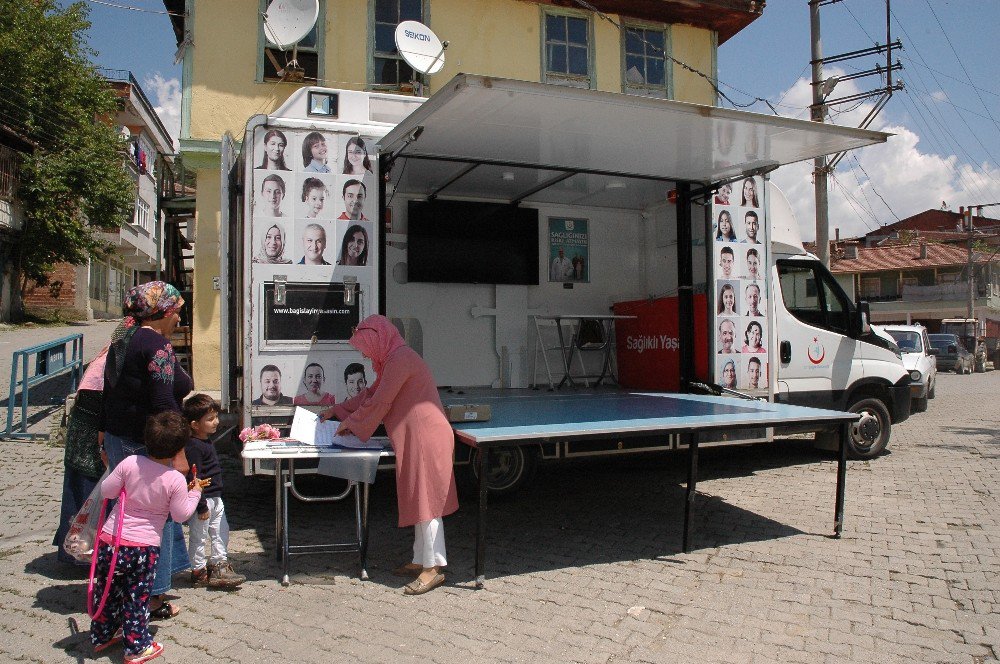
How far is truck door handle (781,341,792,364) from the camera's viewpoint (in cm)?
782

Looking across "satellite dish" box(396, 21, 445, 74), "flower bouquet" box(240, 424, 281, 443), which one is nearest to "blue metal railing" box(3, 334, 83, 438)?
"flower bouquet" box(240, 424, 281, 443)

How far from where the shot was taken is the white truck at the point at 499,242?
5250 millimetres

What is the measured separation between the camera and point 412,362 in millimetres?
4574

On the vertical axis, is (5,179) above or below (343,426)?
above

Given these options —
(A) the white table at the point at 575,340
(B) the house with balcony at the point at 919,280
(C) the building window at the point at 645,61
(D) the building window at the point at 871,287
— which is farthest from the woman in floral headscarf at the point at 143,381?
(D) the building window at the point at 871,287

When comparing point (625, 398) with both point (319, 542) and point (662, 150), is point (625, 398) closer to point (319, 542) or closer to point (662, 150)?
point (662, 150)

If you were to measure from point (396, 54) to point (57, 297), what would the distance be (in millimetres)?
20513

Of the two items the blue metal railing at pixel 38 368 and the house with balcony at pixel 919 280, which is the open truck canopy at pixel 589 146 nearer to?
the blue metal railing at pixel 38 368

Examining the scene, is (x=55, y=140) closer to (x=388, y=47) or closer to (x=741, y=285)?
(x=388, y=47)

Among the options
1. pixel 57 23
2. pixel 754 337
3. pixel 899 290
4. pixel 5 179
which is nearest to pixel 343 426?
pixel 754 337

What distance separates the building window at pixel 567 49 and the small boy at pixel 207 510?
10.1 metres

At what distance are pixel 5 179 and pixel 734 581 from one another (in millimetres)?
25213

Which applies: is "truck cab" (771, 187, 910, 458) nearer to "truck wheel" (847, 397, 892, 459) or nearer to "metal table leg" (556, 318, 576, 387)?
"truck wheel" (847, 397, 892, 459)

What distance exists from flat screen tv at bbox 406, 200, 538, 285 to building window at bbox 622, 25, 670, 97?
5902 mm
